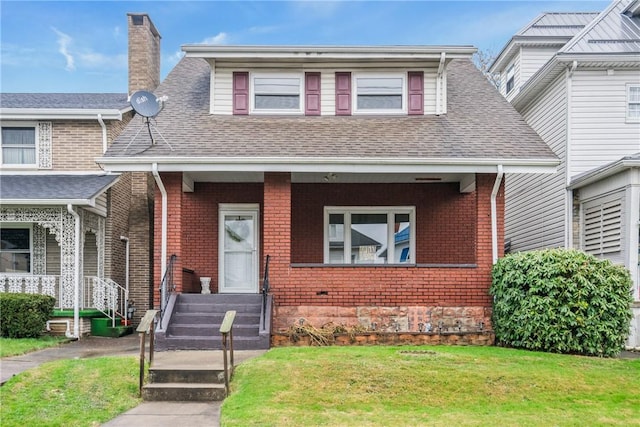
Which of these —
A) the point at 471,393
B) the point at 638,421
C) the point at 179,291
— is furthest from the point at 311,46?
the point at 638,421

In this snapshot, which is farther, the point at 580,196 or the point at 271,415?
the point at 580,196

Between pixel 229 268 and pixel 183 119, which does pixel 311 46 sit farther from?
pixel 229 268

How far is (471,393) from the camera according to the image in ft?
24.2

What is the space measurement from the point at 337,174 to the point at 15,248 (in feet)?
27.3

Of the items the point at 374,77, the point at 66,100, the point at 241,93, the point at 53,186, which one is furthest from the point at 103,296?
the point at 374,77

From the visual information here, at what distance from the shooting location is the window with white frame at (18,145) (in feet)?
51.5

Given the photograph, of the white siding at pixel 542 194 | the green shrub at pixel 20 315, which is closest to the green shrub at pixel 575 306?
the white siding at pixel 542 194

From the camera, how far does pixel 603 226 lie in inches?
515

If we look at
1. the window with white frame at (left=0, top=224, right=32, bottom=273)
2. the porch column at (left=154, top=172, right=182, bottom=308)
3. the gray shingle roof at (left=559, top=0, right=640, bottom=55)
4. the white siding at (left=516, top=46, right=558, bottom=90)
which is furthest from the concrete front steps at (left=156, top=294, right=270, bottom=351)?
the white siding at (left=516, top=46, right=558, bottom=90)

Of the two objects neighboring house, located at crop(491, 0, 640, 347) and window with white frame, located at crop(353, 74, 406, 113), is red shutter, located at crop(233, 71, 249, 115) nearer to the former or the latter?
window with white frame, located at crop(353, 74, 406, 113)

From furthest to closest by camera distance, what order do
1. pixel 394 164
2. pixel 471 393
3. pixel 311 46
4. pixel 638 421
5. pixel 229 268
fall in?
pixel 229 268, pixel 311 46, pixel 394 164, pixel 471 393, pixel 638 421

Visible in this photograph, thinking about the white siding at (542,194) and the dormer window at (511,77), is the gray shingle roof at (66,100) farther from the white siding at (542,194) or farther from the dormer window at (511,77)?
the dormer window at (511,77)

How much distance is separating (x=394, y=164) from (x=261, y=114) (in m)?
3.63

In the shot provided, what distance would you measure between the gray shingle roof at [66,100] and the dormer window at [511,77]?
1142 cm
